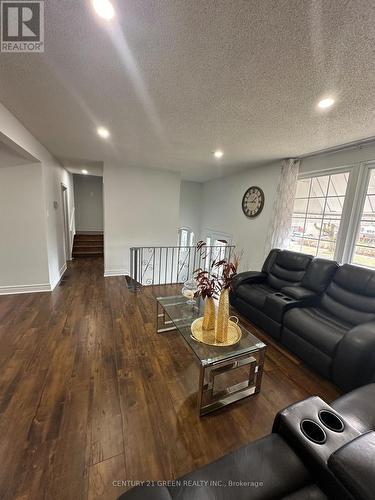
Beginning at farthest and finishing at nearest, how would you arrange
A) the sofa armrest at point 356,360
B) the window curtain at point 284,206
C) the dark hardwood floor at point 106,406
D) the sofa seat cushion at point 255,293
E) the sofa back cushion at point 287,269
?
the window curtain at point 284,206
the sofa back cushion at point 287,269
the sofa seat cushion at point 255,293
the sofa armrest at point 356,360
the dark hardwood floor at point 106,406

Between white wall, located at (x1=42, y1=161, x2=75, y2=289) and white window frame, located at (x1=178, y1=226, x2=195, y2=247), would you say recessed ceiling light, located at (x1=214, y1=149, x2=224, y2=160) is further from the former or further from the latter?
white window frame, located at (x1=178, y1=226, x2=195, y2=247)

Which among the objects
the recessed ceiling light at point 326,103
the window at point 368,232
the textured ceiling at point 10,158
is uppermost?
the recessed ceiling light at point 326,103

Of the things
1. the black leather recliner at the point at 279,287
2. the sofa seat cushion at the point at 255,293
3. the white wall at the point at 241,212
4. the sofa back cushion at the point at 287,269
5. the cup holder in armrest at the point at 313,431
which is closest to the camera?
the cup holder in armrest at the point at 313,431

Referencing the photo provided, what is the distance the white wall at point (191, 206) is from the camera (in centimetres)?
644

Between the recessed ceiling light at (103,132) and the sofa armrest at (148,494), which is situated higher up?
the recessed ceiling light at (103,132)

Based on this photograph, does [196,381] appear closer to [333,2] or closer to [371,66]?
[333,2]

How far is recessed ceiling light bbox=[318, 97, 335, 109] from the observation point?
176 centimetres

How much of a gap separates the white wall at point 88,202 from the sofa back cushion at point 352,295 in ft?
23.9

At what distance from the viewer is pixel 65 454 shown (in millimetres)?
1230

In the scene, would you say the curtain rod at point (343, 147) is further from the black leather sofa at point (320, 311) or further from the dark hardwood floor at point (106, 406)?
the dark hardwood floor at point (106, 406)

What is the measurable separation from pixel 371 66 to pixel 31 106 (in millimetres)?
2937

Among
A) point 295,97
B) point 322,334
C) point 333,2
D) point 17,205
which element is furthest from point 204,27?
point 17,205

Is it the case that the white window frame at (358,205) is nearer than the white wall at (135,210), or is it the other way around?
the white window frame at (358,205)

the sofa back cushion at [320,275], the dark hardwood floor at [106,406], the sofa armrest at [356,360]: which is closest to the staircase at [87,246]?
the dark hardwood floor at [106,406]
